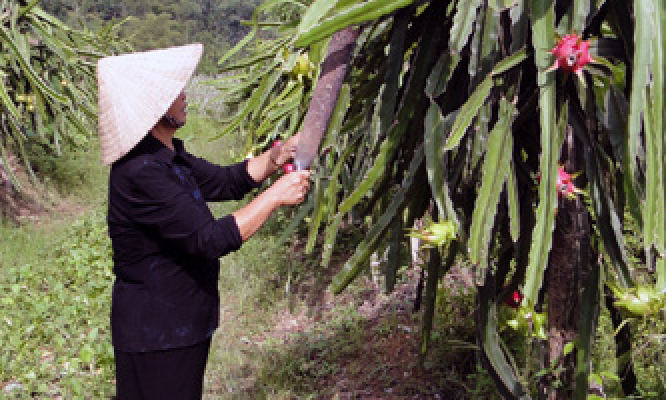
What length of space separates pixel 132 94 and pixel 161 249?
1.23 ft

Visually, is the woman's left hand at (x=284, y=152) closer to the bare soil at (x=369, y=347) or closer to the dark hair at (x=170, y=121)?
the dark hair at (x=170, y=121)

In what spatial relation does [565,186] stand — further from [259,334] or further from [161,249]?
[259,334]

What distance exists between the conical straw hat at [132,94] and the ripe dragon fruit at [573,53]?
0.96 m

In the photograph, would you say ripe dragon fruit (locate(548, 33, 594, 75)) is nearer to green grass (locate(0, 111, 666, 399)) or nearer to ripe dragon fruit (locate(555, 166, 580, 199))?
ripe dragon fruit (locate(555, 166, 580, 199))

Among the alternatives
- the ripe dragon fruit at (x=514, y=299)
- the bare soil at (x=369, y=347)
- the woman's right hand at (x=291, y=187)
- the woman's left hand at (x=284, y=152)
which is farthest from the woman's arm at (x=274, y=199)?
the bare soil at (x=369, y=347)

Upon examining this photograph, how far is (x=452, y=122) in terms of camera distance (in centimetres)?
115

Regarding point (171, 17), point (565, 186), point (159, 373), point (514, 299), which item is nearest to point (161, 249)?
point (159, 373)

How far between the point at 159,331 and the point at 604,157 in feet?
3.56

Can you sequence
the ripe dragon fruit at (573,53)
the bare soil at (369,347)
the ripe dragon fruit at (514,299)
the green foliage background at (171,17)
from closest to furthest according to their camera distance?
the ripe dragon fruit at (573,53), the ripe dragon fruit at (514,299), the bare soil at (369,347), the green foliage background at (171,17)

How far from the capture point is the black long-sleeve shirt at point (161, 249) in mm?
1547

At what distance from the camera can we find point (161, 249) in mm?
1630

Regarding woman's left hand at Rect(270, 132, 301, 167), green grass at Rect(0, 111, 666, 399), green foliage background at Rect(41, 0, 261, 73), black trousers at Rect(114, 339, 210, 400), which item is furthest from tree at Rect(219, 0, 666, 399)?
green foliage background at Rect(41, 0, 261, 73)

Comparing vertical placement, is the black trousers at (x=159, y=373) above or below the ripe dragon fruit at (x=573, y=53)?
below

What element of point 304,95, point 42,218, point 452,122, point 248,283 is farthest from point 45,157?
point 452,122
